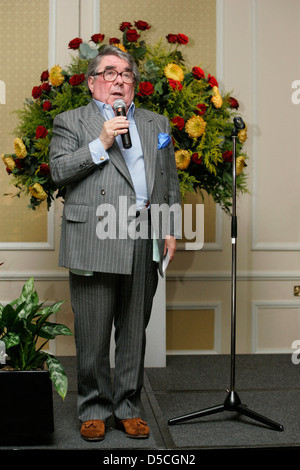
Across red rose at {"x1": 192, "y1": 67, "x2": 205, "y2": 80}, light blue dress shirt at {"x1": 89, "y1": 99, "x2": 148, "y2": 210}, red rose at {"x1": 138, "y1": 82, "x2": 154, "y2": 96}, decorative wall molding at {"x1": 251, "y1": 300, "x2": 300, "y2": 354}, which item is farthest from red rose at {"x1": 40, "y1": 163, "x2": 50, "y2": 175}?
decorative wall molding at {"x1": 251, "y1": 300, "x2": 300, "y2": 354}

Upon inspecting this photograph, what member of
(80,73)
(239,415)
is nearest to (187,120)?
(80,73)

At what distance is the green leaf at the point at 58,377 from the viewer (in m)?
2.33

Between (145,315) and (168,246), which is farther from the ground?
(168,246)

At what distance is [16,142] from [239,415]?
1.83 metres

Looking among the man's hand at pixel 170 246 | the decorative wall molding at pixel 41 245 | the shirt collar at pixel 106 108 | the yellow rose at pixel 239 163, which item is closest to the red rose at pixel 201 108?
the yellow rose at pixel 239 163

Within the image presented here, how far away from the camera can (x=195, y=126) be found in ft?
10.5

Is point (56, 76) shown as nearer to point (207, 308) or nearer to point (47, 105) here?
point (47, 105)

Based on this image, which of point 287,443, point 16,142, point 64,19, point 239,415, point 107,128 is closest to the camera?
point 107,128

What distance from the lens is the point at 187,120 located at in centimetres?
325

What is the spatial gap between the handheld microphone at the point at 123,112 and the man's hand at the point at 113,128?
0.02m

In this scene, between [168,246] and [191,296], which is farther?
[191,296]

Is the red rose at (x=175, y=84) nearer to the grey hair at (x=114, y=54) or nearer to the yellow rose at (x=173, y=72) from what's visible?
the yellow rose at (x=173, y=72)

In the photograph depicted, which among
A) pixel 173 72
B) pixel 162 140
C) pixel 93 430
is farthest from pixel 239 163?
pixel 93 430

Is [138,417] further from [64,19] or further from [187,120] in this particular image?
[64,19]
